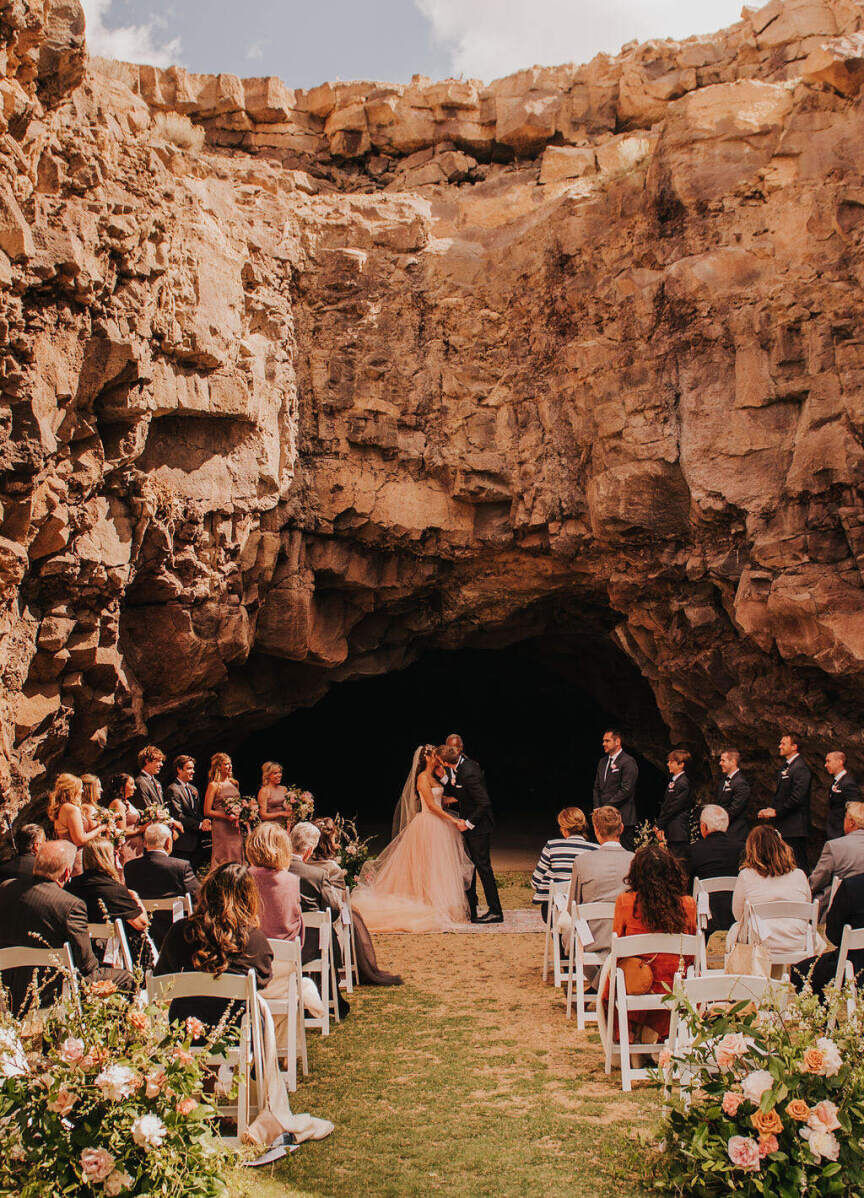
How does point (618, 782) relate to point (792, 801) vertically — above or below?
above

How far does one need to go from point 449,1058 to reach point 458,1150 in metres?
1.32

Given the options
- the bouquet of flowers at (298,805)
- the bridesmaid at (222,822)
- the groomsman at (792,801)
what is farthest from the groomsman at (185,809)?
the groomsman at (792,801)

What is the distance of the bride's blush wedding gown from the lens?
9.91 m

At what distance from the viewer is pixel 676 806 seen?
10.3 metres

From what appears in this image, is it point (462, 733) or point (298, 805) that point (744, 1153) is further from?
point (462, 733)

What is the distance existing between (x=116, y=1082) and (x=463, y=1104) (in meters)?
2.41

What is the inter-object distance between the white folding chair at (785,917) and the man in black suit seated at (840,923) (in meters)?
0.06

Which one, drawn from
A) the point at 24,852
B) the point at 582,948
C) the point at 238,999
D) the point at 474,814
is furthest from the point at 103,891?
the point at 474,814

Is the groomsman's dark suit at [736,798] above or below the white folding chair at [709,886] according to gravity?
above

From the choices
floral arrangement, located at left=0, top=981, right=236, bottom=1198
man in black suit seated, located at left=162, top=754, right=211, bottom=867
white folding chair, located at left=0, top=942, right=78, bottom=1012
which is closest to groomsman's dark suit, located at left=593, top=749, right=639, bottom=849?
man in black suit seated, located at left=162, top=754, right=211, bottom=867

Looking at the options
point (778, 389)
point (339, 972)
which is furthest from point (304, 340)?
point (339, 972)

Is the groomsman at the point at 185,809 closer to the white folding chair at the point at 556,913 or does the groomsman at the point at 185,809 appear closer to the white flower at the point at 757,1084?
the white folding chair at the point at 556,913

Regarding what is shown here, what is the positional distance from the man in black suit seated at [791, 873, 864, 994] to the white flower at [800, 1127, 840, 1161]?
2.01m

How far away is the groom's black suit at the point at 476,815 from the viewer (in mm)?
10070
